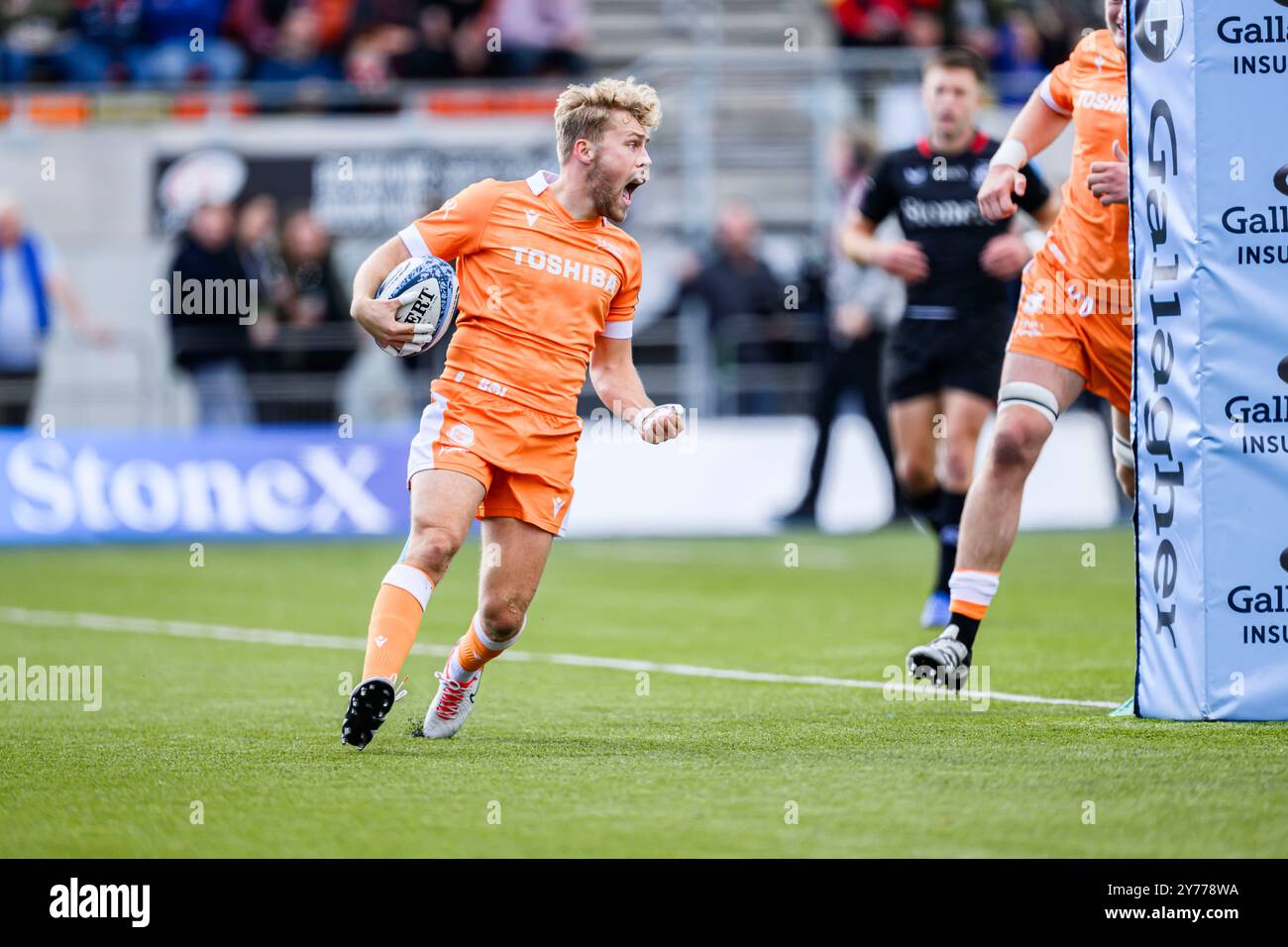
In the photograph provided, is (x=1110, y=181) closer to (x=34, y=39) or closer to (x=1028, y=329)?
(x=1028, y=329)

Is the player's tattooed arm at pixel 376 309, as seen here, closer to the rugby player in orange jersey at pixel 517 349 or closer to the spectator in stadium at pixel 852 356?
the rugby player in orange jersey at pixel 517 349

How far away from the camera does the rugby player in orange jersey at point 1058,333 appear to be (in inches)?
287

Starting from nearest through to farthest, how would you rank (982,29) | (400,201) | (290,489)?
1. (290,489)
2. (400,201)
3. (982,29)

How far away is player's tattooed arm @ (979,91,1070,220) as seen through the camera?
754 cm

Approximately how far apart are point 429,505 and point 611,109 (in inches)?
58.2

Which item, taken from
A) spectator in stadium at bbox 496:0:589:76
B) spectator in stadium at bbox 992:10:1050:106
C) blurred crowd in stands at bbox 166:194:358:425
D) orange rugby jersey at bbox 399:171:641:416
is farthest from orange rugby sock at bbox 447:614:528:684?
spectator in stadium at bbox 992:10:1050:106

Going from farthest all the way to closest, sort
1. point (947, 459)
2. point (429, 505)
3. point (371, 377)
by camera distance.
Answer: point (371, 377), point (947, 459), point (429, 505)

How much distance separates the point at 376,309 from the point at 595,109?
1039mm

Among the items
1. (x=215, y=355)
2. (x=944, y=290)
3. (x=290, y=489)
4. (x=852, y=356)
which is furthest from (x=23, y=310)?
(x=944, y=290)

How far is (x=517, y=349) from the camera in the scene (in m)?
6.70

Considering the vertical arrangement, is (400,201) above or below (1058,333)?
above

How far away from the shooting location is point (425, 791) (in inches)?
223

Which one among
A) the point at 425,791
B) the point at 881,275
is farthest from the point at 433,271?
the point at 881,275
